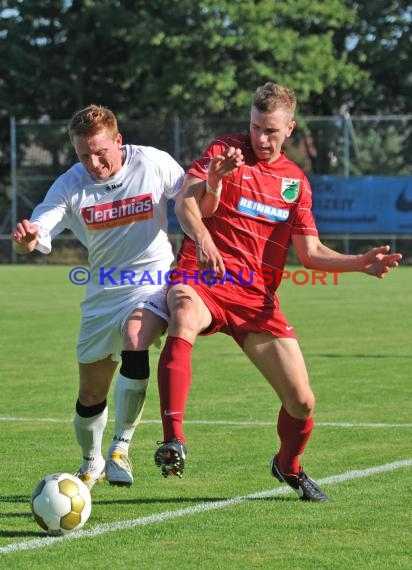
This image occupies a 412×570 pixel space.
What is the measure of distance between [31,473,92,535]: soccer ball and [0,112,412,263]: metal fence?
27900 millimetres

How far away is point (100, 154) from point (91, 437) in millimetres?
1538

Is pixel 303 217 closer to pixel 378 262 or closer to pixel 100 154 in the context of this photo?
pixel 378 262

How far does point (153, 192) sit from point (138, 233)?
24 centimetres

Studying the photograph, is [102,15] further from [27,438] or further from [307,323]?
[27,438]

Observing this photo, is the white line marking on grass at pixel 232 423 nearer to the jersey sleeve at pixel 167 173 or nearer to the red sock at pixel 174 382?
the jersey sleeve at pixel 167 173

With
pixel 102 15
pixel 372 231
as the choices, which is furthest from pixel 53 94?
pixel 372 231

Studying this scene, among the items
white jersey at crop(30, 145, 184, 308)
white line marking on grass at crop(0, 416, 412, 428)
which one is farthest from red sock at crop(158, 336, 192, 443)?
white line marking on grass at crop(0, 416, 412, 428)

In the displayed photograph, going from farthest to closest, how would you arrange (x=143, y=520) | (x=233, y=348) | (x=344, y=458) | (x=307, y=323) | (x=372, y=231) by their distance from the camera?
(x=372, y=231), (x=307, y=323), (x=233, y=348), (x=344, y=458), (x=143, y=520)

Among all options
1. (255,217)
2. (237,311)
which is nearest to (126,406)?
(237,311)

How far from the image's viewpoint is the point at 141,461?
802cm

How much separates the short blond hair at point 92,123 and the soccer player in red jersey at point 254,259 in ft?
1.57

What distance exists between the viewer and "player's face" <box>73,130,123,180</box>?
660 cm

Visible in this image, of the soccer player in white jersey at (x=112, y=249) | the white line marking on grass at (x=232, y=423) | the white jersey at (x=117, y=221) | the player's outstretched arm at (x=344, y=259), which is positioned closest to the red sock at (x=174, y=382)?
the soccer player in white jersey at (x=112, y=249)

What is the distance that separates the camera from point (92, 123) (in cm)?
654
